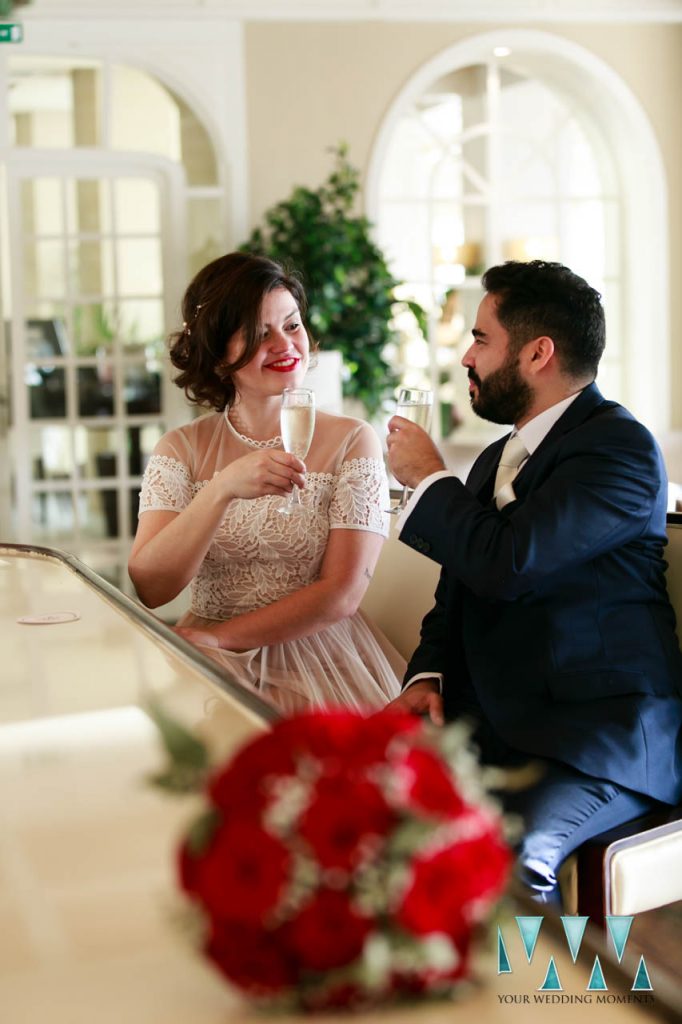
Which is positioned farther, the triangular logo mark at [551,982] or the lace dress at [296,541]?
the lace dress at [296,541]

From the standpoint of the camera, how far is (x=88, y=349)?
270 inches

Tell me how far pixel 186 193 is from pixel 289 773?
6602mm

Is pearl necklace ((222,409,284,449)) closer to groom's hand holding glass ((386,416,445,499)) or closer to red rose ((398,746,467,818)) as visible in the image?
groom's hand holding glass ((386,416,445,499))

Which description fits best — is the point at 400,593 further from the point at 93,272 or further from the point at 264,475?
the point at 93,272

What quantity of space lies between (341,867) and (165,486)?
203cm

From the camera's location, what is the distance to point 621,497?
1.91m

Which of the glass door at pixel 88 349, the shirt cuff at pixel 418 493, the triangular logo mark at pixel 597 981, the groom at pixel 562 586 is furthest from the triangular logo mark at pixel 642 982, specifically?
the glass door at pixel 88 349

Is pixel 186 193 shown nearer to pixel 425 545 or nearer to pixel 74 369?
pixel 74 369

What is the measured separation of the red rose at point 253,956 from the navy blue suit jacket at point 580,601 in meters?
1.25

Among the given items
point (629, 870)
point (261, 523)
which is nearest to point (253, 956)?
point (629, 870)

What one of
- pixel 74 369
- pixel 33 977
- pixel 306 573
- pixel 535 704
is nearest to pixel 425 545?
pixel 535 704

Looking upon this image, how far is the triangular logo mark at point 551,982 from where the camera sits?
75cm

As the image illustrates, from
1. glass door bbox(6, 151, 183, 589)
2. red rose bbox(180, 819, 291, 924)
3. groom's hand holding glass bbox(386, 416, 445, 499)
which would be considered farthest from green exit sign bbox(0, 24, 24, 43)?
red rose bbox(180, 819, 291, 924)

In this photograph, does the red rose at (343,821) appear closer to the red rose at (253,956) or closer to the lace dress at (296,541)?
the red rose at (253,956)
